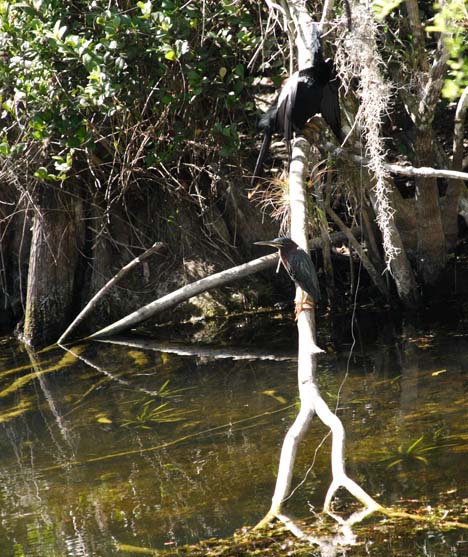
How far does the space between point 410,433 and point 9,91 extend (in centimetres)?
457

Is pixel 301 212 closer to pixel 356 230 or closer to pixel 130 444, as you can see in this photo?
pixel 130 444

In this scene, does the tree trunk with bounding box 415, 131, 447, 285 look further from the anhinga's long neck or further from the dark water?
the anhinga's long neck

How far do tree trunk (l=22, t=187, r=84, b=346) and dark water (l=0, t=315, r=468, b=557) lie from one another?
0.73 metres

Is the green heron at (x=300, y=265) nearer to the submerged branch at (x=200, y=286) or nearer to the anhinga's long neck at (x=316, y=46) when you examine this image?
the anhinga's long neck at (x=316, y=46)

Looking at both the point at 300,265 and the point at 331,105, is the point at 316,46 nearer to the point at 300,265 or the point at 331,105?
the point at 331,105

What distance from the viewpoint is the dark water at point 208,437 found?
3.50m

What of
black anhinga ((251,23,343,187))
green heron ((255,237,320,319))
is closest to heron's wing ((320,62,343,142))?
black anhinga ((251,23,343,187))

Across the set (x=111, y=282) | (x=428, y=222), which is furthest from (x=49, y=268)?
(x=428, y=222)

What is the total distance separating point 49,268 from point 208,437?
12.0 ft

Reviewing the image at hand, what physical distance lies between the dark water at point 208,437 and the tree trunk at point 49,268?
2.41 feet

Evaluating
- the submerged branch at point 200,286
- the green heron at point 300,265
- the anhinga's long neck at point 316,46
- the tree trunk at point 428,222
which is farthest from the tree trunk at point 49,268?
the green heron at point 300,265

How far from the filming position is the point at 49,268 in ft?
25.5

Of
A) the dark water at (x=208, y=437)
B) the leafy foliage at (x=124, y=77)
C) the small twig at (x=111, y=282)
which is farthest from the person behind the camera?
the small twig at (x=111, y=282)

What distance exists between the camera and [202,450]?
4406mm
